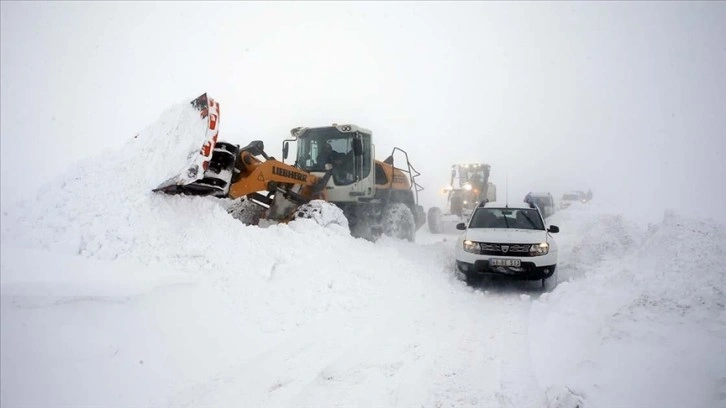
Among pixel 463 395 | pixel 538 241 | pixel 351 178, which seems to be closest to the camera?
pixel 463 395

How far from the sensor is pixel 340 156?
9.16 meters

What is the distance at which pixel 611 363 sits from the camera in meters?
3.09

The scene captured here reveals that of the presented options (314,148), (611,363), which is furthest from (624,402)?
(314,148)

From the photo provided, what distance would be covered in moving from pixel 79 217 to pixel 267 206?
4015mm

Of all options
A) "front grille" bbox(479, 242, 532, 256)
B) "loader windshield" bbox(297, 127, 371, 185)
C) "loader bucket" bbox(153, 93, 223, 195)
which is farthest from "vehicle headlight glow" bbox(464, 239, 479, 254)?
"loader bucket" bbox(153, 93, 223, 195)

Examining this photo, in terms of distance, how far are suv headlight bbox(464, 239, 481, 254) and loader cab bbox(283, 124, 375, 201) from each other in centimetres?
330

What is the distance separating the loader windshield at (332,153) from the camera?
909cm

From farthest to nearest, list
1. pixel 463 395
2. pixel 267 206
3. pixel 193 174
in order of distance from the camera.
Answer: pixel 267 206 < pixel 193 174 < pixel 463 395

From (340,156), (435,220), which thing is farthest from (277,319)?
(435,220)

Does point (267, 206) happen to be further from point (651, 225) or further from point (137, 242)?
point (651, 225)

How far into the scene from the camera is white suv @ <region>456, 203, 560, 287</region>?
6.24 meters

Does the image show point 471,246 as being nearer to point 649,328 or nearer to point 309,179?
point 649,328

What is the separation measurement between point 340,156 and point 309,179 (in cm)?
142

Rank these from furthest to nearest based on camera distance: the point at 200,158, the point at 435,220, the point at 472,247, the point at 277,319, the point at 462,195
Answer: the point at 462,195 → the point at 435,220 → the point at 472,247 → the point at 200,158 → the point at 277,319
